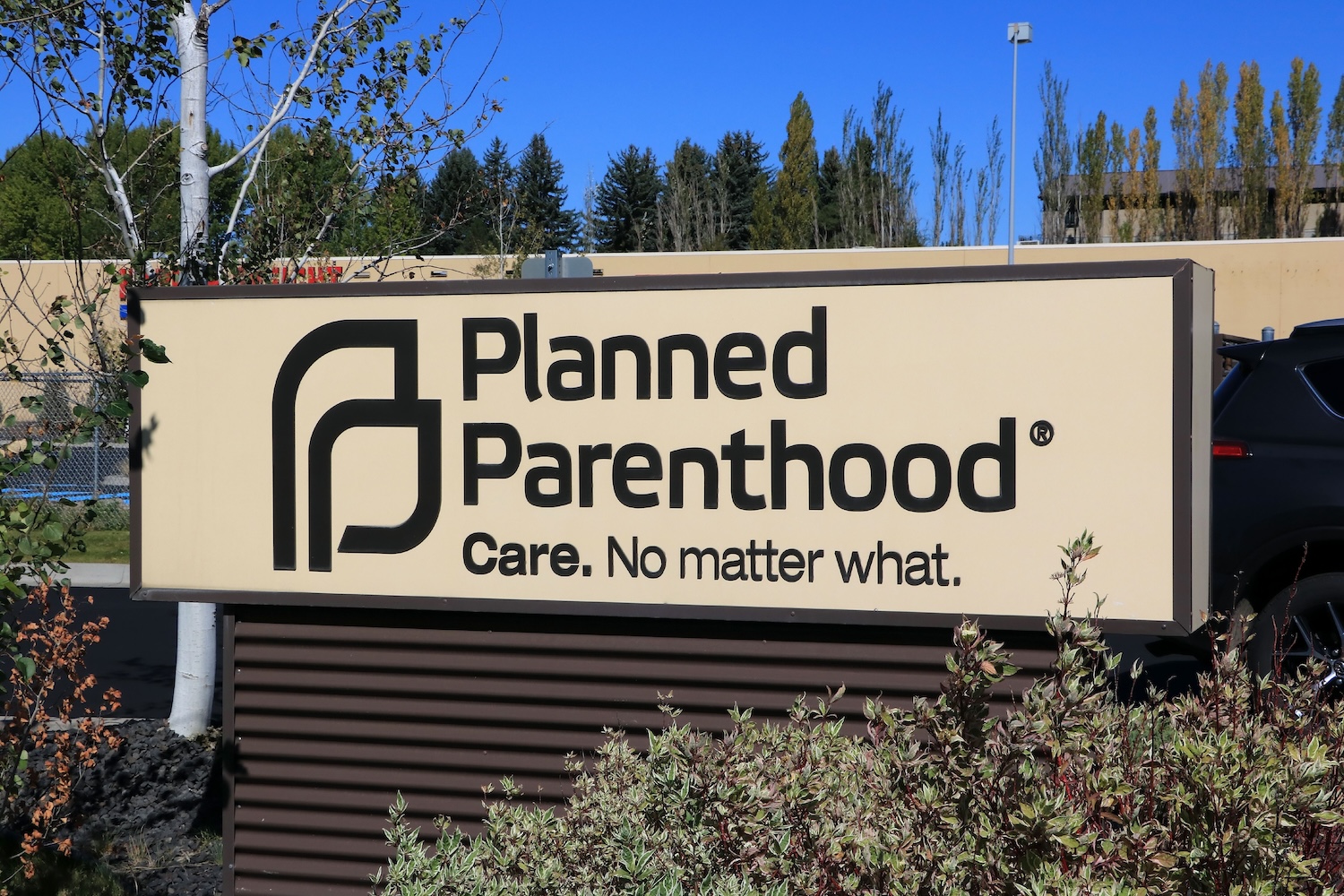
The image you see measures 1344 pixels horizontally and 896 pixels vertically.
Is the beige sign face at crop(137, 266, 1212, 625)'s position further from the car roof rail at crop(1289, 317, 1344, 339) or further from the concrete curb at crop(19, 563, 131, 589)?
the concrete curb at crop(19, 563, 131, 589)

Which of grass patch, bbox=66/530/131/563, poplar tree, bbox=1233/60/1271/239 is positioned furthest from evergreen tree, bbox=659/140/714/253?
grass patch, bbox=66/530/131/563

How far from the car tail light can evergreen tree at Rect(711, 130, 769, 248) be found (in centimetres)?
4652

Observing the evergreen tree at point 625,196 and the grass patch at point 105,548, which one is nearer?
the grass patch at point 105,548

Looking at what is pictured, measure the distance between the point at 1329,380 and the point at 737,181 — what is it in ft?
188

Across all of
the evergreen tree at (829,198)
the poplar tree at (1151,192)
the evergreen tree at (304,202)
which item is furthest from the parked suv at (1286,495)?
the evergreen tree at (829,198)

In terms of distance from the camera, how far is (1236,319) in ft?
98.7

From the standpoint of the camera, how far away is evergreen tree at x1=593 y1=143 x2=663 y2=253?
6259cm

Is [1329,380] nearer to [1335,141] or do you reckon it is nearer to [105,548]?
[105,548]

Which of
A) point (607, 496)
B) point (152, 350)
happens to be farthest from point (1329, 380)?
point (152, 350)

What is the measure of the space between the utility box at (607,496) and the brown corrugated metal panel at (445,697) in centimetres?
1

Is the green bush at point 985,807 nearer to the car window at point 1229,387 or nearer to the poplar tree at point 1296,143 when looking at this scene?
the car window at point 1229,387

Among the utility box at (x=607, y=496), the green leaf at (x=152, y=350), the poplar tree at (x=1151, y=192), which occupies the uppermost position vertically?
the poplar tree at (x=1151, y=192)

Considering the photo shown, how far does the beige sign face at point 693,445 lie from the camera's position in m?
3.72

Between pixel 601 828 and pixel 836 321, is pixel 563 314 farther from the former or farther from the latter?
pixel 601 828
